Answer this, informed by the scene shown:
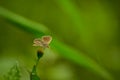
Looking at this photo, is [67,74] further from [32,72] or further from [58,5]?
[58,5]

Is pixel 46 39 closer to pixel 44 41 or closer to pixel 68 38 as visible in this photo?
pixel 44 41

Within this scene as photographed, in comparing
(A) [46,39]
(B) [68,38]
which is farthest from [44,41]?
(B) [68,38]

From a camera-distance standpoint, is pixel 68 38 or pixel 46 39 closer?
pixel 46 39

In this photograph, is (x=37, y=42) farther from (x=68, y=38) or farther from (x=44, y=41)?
(x=68, y=38)

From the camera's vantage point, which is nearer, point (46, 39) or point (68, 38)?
point (46, 39)

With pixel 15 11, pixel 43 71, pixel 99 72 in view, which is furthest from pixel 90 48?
pixel 15 11

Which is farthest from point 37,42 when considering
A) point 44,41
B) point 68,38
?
point 68,38

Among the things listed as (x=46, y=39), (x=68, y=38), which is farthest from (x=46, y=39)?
(x=68, y=38)

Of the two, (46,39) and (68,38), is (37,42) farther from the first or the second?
(68,38)
